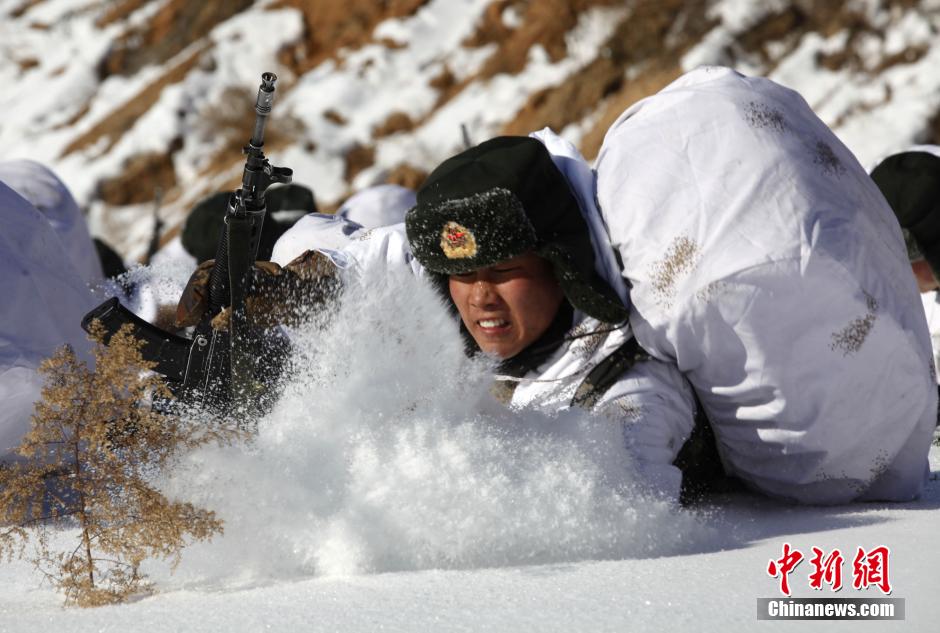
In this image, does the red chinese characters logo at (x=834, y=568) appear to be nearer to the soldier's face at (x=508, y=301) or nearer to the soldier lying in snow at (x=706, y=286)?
the soldier lying in snow at (x=706, y=286)

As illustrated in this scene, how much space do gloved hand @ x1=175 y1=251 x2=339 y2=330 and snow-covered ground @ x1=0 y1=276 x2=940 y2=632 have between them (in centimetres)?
9

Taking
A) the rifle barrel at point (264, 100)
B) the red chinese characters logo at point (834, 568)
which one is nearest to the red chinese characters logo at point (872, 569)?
the red chinese characters logo at point (834, 568)

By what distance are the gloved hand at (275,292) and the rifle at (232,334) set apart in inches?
0.6

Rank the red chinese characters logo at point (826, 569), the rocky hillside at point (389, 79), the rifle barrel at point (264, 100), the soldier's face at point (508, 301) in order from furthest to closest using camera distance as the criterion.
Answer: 1. the rocky hillside at point (389, 79)
2. the soldier's face at point (508, 301)
3. the rifle barrel at point (264, 100)
4. the red chinese characters logo at point (826, 569)

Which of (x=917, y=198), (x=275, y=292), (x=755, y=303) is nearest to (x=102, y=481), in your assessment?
(x=275, y=292)

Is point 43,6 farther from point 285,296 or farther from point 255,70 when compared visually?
point 285,296

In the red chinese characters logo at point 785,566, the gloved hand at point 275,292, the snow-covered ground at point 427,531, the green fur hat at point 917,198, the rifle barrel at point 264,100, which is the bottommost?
the green fur hat at point 917,198

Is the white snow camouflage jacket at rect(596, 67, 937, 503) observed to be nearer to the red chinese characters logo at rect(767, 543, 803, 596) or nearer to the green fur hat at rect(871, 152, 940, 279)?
the red chinese characters logo at rect(767, 543, 803, 596)

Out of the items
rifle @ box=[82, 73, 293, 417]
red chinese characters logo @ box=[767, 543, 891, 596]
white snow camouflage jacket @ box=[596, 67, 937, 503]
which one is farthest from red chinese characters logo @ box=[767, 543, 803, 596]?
rifle @ box=[82, 73, 293, 417]

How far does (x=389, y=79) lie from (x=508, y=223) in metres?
14.4

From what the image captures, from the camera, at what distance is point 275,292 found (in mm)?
2215

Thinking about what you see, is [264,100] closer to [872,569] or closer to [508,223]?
[508,223]

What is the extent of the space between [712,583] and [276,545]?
2.06ft

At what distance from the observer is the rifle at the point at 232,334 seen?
2.11m
